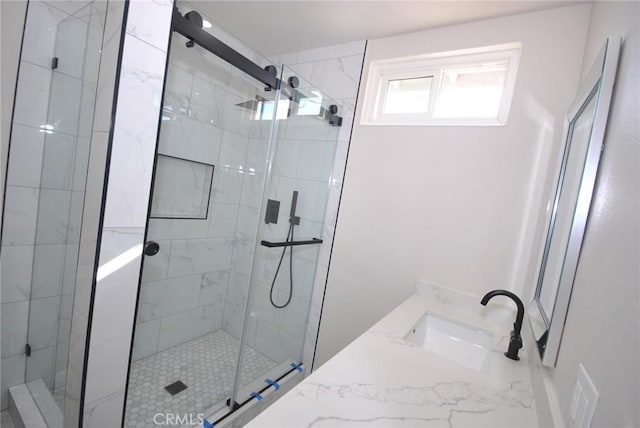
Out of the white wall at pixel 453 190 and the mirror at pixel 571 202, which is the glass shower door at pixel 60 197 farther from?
the mirror at pixel 571 202

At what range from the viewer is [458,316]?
1.66 m

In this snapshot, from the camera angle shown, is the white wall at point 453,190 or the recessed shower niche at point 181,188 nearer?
the white wall at point 453,190

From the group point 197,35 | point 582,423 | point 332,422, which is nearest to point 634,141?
point 582,423

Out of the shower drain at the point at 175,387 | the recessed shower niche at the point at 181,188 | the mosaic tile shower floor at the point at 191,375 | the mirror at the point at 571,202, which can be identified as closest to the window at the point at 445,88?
the mirror at the point at 571,202

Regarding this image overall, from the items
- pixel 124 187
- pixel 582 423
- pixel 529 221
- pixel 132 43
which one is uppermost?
pixel 132 43

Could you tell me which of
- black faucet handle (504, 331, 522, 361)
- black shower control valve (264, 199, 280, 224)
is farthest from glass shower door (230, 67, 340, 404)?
black faucet handle (504, 331, 522, 361)

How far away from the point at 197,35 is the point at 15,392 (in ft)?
7.06

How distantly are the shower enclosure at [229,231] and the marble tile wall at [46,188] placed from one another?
434 mm

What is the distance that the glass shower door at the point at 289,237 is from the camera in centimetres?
194

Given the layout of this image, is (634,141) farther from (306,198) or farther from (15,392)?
(15,392)

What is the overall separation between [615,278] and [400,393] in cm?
64

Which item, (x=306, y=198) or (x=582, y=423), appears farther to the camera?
(x=306, y=198)

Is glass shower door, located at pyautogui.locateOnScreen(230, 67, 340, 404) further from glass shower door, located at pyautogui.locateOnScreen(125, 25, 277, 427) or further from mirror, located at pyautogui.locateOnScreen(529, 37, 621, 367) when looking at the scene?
mirror, located at pyautogui.locateOnScreen(529, 37, 621, 367)

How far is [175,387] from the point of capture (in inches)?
74.8
